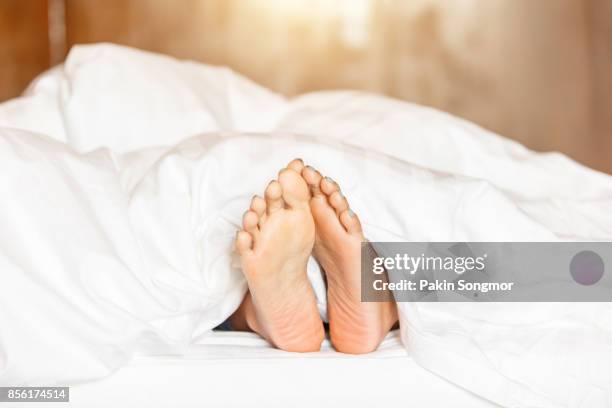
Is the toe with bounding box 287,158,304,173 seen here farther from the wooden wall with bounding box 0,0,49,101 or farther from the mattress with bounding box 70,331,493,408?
the wooden wall with bounding box 0,0,49,101

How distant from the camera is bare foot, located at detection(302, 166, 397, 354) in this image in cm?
91

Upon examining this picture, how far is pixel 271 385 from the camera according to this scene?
2.95 feet

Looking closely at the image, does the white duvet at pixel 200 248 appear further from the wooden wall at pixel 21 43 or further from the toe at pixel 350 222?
the wooden wall at pixel 21 43

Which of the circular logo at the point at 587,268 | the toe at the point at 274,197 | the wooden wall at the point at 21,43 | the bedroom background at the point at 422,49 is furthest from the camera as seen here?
the bedroom background at the point at 422,49

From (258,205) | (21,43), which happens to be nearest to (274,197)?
(258,205)

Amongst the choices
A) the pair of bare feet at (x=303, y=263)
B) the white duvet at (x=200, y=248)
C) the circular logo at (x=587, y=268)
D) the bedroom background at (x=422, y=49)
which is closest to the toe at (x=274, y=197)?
the pair of bare feet at (x=303, y=263)

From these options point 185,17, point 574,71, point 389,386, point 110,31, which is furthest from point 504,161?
point 110,31

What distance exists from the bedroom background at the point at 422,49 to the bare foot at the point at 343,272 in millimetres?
1561

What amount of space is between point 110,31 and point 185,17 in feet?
0.85

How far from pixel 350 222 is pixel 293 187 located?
0.08 m

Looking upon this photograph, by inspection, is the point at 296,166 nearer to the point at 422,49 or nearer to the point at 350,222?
the point at 350,222

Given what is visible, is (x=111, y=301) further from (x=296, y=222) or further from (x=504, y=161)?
(x=504, y=161)

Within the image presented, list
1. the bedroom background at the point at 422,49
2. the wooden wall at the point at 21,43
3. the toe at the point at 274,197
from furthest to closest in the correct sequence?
1. the bedroom background at the point at 422,49
2. the wooden wall at the point at 21,43
3. the toe at the point at 274,197

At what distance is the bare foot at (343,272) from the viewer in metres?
0.91
